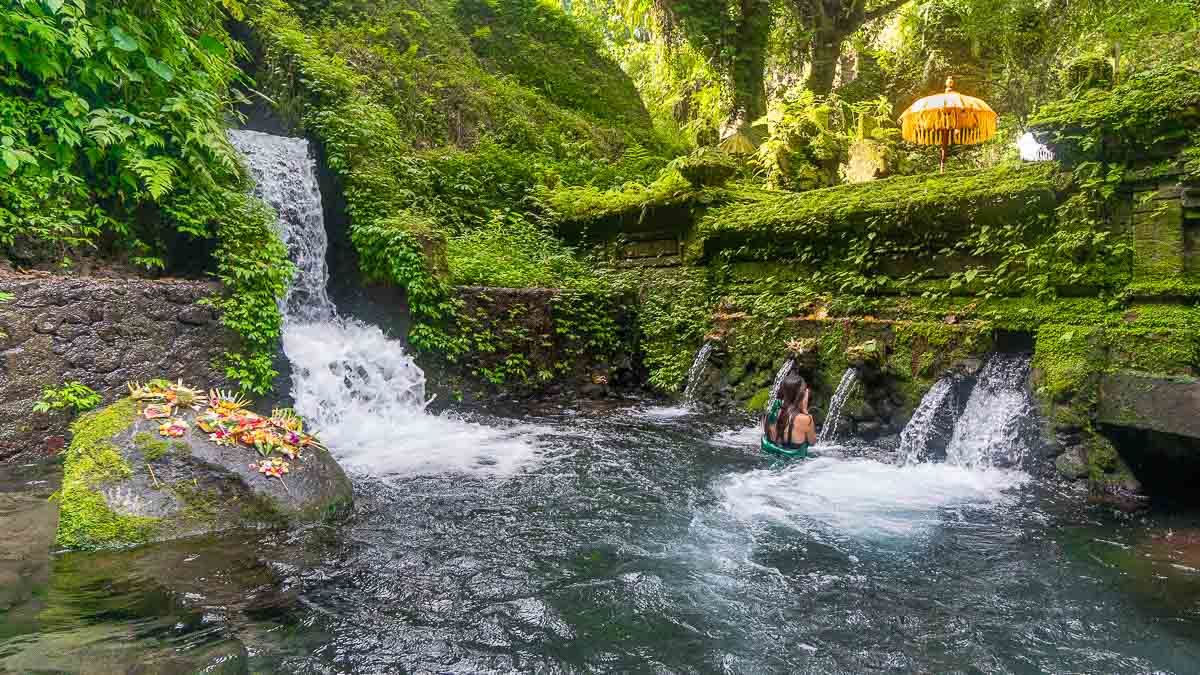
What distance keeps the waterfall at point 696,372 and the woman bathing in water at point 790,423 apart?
357 centimetres

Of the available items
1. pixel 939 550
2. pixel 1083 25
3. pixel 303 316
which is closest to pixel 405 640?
pixel 939 550

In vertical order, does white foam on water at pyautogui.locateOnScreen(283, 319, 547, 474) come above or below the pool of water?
above

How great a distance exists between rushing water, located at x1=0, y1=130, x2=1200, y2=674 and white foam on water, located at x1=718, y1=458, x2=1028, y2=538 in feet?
0.10

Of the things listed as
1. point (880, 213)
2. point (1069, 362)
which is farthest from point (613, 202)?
point (1069, 362)

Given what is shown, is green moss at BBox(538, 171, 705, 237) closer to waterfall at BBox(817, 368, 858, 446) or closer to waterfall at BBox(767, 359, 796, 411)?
waterfall at BBox(767, 359, 796, 411)

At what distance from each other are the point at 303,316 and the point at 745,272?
678 cm

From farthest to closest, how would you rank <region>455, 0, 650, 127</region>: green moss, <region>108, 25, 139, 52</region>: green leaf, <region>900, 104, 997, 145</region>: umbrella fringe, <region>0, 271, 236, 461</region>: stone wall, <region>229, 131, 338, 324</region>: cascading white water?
<region>455, 0, 650, 127</region>: green moss → <region>900, 104, 997, 145</region>: umbrella fringe → <region>229, 131, 338, 324</region>: cascading white water → <region>108, 25, 139, 52</region>: green leaf → <region>0, 271, 236, 461</region>: stone wall

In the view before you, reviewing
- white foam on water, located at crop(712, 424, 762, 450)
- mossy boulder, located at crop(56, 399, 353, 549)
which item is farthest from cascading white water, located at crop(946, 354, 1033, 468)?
mossy boulder, located at crop(56, 399, 353, 549)

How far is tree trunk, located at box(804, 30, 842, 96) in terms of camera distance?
14695mm

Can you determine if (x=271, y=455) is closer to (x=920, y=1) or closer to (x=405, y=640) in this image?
(x=405, y=640)

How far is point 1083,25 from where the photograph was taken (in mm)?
13750

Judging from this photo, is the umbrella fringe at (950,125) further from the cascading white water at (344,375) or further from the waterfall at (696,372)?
the cascading white water at (344,375)

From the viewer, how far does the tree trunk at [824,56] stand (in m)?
14.7

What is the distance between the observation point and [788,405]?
6.40 meters
